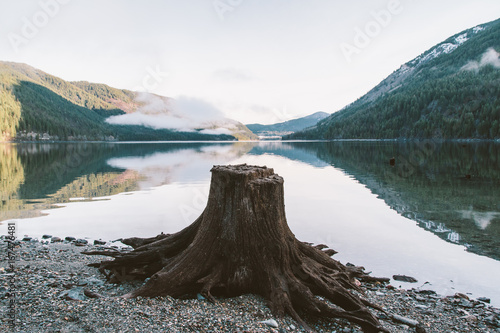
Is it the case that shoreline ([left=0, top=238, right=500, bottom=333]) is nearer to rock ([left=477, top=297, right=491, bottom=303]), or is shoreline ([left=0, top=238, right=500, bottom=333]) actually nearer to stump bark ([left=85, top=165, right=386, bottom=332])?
rock ([left=477, top=297, right=491, bottom=303])

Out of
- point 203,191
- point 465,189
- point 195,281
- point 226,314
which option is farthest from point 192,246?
point 465,189

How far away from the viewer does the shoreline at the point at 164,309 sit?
4.88 meters

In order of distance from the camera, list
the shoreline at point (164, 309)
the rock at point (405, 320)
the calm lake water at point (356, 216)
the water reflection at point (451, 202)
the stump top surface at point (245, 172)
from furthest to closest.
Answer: the water reflection at point (451, 202), the calm lake water at point (356, 216), the stump top surface at point (245, 172), the rock at point (405, 320), the shoreline at point (164, 309)

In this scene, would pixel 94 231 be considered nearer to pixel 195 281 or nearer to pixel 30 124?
pixel 195 281

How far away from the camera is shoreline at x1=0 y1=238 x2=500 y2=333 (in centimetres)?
488

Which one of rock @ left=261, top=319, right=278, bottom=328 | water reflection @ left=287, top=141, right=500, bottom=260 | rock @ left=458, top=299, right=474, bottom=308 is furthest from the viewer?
water reflection @ left=287, top=141, right=500, bottom=260

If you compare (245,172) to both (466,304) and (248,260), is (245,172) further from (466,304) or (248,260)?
(466,304)

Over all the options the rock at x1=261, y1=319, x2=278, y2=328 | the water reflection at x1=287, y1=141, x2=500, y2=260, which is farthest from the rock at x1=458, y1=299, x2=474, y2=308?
the rock at x1=261, y1=319, x2=278, y2=328

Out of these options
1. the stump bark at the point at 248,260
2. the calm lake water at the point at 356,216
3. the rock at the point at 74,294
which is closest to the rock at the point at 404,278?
the calm lake water at the point at 356,216

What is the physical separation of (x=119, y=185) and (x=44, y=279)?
19663 millimetres

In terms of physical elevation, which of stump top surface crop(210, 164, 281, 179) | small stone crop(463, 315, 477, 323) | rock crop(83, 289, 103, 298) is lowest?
small stone crop(463, 315, 477, 323)

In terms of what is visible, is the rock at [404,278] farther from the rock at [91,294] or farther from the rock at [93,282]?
the rock at [93,282]

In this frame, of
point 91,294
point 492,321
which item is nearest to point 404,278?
point 492,321

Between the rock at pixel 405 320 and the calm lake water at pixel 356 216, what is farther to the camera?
the calm lake water at pixel 356 216
